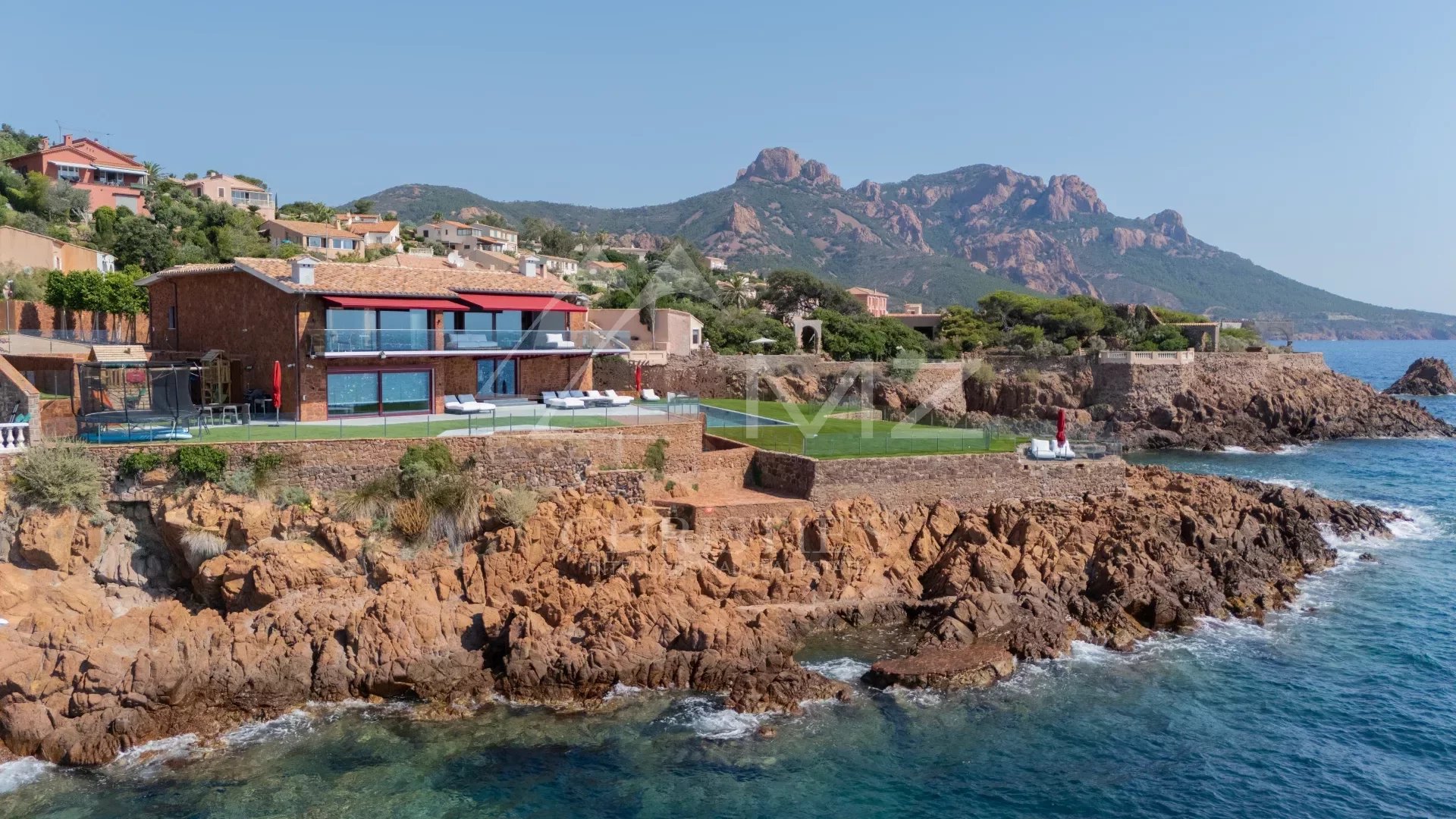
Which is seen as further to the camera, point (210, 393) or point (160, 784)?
point (210, 393)

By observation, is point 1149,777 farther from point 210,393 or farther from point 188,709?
point 210,393

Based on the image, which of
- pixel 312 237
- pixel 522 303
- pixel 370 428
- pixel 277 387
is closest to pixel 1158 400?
pixel 522 303

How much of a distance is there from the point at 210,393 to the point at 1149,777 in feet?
85.4

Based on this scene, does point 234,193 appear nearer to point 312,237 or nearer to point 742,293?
point 312,237

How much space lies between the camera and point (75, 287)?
127 ft

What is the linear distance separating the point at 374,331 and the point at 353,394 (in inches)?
75.3

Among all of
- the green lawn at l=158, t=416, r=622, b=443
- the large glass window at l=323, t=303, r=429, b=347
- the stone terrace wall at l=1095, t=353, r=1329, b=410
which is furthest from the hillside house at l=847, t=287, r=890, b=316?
the green lawn at l=158, t=416, r=622, b=443

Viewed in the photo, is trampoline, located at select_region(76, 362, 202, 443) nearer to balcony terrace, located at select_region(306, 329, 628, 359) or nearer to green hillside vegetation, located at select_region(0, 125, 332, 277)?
balcony terrace, located at select_region(306, 329, 628, 359)

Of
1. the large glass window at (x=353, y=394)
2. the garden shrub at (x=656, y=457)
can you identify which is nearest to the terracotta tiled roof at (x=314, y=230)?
the large glass window at (x=353, y=394)

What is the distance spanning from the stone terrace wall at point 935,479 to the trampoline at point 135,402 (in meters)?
15.3

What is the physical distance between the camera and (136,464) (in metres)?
22.3

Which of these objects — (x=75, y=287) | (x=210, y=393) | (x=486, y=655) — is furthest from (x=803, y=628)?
(x=75, y=287)

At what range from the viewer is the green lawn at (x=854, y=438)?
28.5m

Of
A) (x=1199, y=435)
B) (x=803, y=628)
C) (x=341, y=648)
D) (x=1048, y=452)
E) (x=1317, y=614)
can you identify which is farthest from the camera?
(x=1199, y=435)
